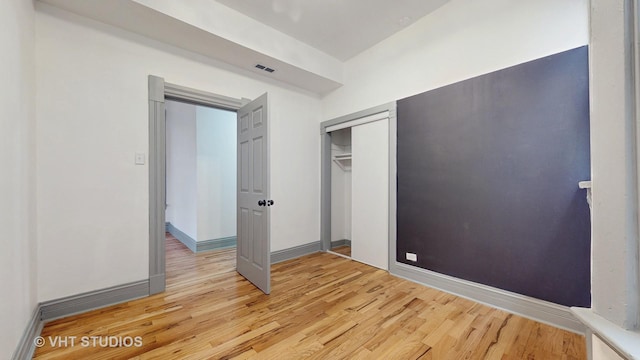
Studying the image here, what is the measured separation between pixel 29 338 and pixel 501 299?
11.6 ft

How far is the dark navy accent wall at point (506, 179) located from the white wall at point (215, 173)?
292 cm

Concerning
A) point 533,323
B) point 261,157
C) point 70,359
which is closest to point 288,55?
point 261,157

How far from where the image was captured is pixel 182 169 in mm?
4426

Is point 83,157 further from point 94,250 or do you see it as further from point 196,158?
point 196,158

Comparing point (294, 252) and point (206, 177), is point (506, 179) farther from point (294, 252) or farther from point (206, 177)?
point (206, 177)

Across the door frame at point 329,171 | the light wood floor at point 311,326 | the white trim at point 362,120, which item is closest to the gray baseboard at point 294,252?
the door frame at point 329,171

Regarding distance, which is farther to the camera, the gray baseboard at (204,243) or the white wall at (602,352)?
the gray baseboard at (204,243)

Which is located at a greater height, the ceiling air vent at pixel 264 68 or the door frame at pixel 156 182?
the ceiling air vent at pixel 264 68

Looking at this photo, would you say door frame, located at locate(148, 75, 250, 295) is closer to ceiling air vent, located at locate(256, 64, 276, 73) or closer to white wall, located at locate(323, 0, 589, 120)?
ceiling air vent, located at locate(256, 64, 276, 73)

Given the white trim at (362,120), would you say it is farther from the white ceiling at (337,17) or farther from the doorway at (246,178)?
the doorway at (246,178)

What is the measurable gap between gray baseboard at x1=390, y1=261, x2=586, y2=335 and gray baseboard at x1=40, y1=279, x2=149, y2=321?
2.74 m

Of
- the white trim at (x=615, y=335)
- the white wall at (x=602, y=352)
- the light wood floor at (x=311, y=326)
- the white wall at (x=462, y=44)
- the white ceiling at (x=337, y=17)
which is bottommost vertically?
the light wood floor at (x=311, y=326)

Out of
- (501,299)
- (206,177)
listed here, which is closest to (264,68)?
(206,177)

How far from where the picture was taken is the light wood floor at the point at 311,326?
5.14ft
